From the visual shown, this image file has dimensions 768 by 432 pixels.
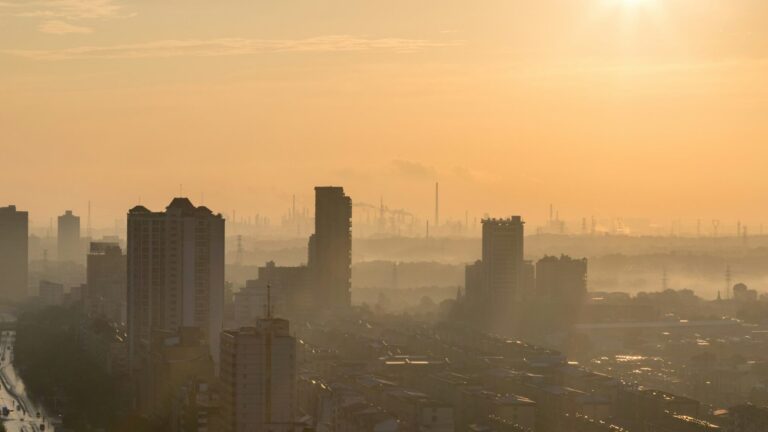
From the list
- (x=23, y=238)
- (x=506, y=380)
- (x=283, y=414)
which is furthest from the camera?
(x=23, y=238)

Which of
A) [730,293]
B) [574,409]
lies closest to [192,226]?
[574,409]

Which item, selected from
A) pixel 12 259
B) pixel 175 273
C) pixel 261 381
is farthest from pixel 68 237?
pixel 261 381

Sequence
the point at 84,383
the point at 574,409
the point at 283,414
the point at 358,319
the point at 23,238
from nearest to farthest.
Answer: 1. the point at 283,414
2. the point at 574,409
3. the point at 84,383
4. the point at 358,319
5. the point at 23,238

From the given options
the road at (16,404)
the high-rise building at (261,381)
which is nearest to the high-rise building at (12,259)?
the road at (16,404)

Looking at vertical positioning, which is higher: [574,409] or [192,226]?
[192,226]

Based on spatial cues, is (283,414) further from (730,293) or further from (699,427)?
(730,293)

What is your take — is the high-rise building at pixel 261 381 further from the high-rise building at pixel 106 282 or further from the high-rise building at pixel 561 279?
the high-rise building at pixel 561 279
